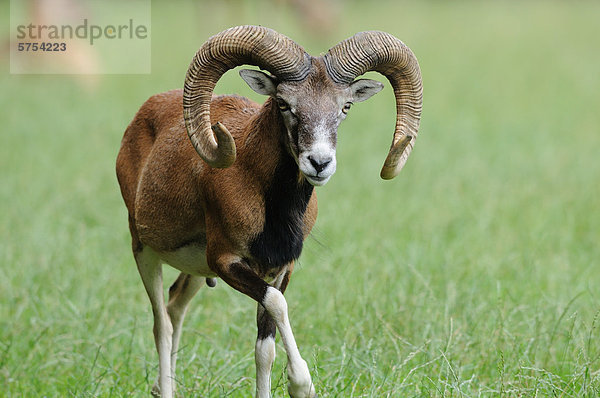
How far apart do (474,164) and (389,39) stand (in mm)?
8368

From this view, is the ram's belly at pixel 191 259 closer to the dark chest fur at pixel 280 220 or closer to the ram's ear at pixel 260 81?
the dark chest fur at pixel 280 220

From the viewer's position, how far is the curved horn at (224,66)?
15.5 ft

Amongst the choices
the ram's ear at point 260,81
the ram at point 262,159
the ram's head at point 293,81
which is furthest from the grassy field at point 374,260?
the ram's ear at point 260,81

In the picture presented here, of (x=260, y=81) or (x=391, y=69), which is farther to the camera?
(x=391, y=69)

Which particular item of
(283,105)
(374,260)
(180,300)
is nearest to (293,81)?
(283,105)

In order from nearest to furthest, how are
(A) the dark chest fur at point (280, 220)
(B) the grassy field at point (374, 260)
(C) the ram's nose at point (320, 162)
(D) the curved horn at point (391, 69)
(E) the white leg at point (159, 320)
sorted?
1. (C) the ram's nose at point (320, 162)
2. (D) the curved horn at point (391, 69)
3. (A) the dark chest fur at point (280, 220)
4. (E) the white leg at point (159, 320)
5. (B) the grassy field at point (374, 260)

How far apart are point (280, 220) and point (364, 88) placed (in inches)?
34.9

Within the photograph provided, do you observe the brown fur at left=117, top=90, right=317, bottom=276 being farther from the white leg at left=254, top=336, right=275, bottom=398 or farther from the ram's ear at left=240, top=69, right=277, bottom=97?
the white leg at left=254, top=336, right=275, bottom=398

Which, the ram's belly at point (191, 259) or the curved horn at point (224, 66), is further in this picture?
the ram's belly at point (191, 259)

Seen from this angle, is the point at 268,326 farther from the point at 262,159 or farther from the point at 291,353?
the point at 262,159

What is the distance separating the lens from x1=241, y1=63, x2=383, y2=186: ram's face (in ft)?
14.7

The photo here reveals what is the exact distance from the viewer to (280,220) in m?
5.01

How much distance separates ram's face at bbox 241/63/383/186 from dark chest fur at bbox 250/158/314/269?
0.16 meters

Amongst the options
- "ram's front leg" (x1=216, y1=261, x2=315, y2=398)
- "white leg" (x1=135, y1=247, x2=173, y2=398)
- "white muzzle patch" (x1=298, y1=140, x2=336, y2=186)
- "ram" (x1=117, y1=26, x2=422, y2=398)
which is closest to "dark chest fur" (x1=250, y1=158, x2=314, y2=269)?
"ram" (x1=117, y1=26, x2=422, y2=398)
